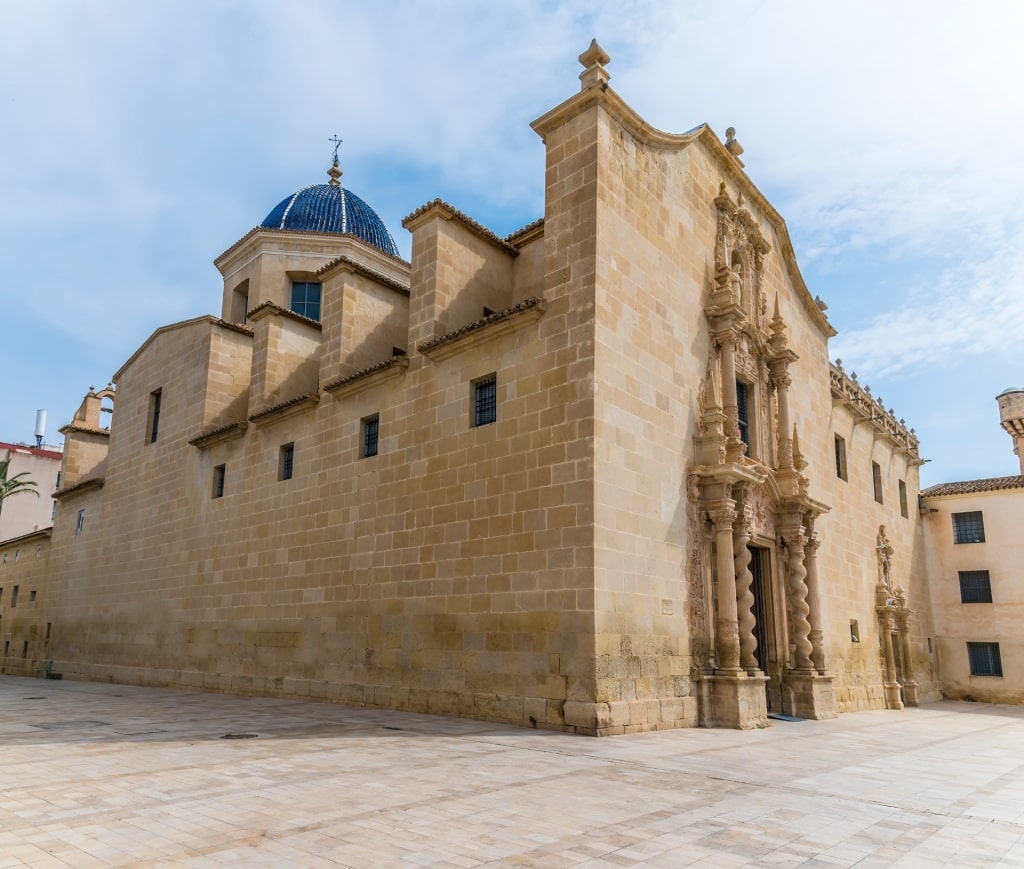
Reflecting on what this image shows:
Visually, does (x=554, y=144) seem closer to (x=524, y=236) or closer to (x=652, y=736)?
(x=524, y=236)

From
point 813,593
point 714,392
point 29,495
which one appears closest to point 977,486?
point 813,593

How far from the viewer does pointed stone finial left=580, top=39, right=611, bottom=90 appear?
11555mm

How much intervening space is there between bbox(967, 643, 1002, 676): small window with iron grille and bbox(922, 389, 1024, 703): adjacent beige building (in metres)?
0.03

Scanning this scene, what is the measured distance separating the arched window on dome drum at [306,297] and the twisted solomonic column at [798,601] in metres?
15.1

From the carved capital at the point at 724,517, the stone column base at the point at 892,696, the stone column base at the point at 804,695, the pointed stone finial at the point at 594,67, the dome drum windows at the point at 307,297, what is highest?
the dome drum windows at the point at 307,297

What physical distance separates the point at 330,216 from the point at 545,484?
662 inches

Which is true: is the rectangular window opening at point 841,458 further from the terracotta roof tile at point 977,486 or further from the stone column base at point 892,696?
the terracotta roof tile at point 977,486

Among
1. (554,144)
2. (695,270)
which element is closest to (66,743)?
(554,144)

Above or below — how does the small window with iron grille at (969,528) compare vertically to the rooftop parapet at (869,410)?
below

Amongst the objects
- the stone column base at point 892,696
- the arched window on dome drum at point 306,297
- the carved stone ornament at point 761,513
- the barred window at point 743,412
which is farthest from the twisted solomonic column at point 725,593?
the arched window on dome drum at point 306,297

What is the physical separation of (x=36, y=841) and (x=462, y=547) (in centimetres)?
761

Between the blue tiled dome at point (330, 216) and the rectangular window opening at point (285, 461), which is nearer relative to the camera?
the rectangular window opening at point (285, 461)

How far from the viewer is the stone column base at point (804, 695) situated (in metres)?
14.1

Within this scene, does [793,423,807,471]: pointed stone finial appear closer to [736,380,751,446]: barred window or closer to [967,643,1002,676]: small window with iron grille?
[736,380,751,446]: barred window
